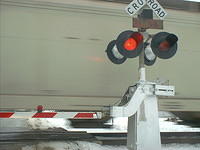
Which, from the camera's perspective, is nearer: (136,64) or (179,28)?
(136,64)

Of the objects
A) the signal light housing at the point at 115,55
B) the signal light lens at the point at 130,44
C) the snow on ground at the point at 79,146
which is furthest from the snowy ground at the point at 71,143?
the signal light lens at the point at 130,44

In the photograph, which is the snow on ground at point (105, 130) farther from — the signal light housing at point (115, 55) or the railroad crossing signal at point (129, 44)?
the railroad crossing signal at point (129, 44)

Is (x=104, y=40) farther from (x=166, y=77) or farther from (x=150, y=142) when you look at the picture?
(x=150, y=142)

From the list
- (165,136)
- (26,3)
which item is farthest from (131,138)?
(165,136)

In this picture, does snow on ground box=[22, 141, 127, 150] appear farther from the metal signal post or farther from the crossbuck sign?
the crossbuck sign

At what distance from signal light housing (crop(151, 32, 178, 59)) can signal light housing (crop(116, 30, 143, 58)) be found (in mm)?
180

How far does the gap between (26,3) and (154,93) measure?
3.22m

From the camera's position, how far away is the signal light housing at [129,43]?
385 centimetres

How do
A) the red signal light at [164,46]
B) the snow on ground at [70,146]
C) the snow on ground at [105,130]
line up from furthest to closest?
the snow on ground at [105,130] < the snow on ground at [70,146] < the red signal light at [164,46]

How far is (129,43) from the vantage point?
388 centimetres

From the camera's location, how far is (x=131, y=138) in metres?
4.01

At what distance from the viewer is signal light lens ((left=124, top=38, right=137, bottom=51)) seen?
3.85m

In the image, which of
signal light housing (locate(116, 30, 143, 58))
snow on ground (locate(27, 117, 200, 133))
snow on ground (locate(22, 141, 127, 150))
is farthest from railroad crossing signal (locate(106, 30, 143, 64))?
snow on ground (locate(27, 117, 200, 133))

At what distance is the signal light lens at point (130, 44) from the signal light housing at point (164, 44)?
0.23 metres
